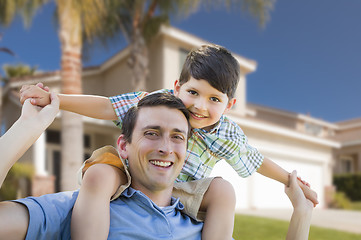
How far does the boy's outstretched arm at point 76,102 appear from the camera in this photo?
167cm

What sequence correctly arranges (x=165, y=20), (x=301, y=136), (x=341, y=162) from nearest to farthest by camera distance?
(x=165, y=20) < (x=301, y=136) < (x=341, y=162)

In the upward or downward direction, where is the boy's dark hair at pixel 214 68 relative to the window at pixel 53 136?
downward

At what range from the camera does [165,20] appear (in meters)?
12.8

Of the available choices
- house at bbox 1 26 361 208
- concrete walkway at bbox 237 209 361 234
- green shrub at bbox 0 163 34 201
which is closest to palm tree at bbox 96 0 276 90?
house at bbox 1 26 361 208

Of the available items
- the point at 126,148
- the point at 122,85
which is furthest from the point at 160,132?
the point at 122,85

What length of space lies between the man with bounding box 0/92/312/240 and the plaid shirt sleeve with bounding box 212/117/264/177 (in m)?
0.50

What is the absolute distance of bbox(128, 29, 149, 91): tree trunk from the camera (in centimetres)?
1159

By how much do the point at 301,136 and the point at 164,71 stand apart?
293 inches

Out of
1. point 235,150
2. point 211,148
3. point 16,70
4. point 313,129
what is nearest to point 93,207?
point 211,148

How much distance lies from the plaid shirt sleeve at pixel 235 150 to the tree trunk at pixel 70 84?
262 inches

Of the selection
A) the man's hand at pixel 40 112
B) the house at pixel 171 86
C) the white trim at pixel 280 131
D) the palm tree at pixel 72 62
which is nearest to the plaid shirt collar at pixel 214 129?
the man's hand at pixel 40 112

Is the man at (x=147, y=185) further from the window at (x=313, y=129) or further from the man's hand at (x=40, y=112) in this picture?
the window at (x=313, y=129)

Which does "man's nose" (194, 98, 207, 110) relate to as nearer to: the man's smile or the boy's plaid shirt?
the boy's plaid shirt

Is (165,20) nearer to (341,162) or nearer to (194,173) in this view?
(194,173)
